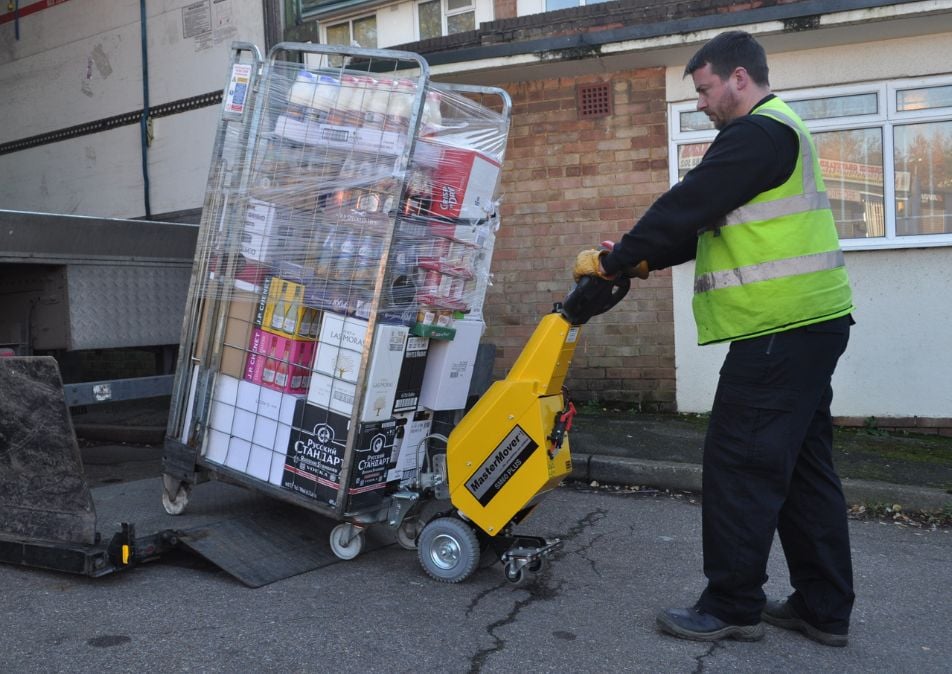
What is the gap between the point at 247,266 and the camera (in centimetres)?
414

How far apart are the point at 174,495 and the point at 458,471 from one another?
1775mm

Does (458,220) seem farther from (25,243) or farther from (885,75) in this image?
(885,75)

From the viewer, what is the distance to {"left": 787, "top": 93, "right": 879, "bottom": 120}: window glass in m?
7.20

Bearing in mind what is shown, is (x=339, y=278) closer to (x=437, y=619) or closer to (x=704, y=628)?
(x=437, y=619)

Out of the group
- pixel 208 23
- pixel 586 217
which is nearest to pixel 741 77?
pixel 586 217

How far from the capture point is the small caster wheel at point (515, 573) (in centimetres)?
362

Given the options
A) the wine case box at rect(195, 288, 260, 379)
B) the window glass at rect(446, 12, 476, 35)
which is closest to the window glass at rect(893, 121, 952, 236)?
the window glass at rect(446, 12, 476, 35)

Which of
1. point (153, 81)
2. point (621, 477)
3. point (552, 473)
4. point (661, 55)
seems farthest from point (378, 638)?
point (153, 81)

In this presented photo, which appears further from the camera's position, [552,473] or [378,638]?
[552,473]

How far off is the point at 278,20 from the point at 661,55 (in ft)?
13.3

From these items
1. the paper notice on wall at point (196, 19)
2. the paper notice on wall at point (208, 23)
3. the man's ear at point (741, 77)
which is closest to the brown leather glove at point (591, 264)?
the man's ear at point (741, 77)

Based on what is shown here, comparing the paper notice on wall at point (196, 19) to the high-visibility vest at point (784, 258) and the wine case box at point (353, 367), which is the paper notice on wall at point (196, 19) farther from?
the high-visibility vest at point (784, 258)

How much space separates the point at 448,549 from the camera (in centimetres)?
377

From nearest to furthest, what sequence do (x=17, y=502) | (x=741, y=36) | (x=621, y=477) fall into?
(x=741, y=36) → (x=17, y=502) → (x=621, y=477)
